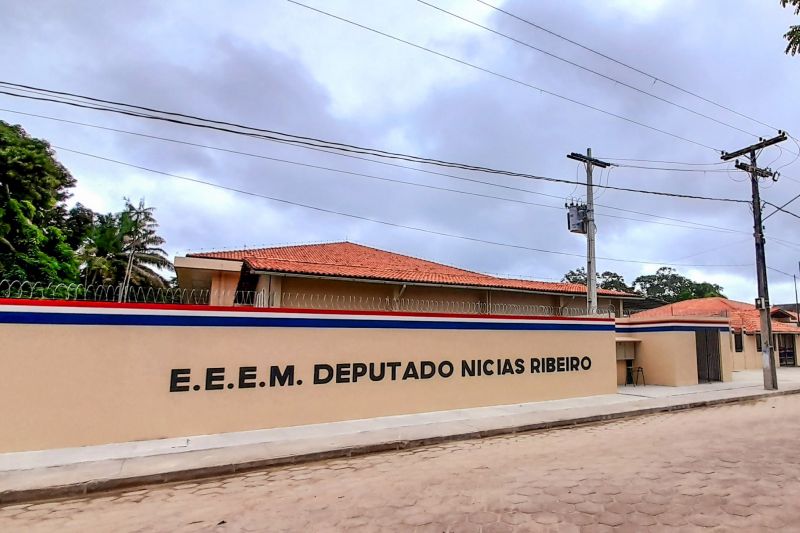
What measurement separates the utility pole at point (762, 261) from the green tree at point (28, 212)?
96.7 feet

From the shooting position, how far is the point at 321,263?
14.4 m

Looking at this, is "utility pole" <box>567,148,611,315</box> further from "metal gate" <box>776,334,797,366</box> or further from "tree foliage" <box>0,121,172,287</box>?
"metal gate" <box>776,334,797,366</box>

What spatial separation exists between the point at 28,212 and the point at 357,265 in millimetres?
17549

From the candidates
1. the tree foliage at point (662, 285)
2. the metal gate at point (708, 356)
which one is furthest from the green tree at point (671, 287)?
the metal gate at point (708, 356)

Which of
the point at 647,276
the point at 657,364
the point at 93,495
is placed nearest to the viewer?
the point at 93,495

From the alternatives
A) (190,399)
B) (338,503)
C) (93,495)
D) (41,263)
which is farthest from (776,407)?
(41,263)

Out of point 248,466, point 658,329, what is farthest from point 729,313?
point 248,466

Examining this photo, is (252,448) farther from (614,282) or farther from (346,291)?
(614,282)

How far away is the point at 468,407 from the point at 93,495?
718 cm

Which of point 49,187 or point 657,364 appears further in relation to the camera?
point 49,187

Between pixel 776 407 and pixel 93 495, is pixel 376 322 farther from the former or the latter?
pixel 776 407

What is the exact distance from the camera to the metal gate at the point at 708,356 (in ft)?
56.9

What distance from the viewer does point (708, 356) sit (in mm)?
17547

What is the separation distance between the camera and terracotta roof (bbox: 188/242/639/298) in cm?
1322
